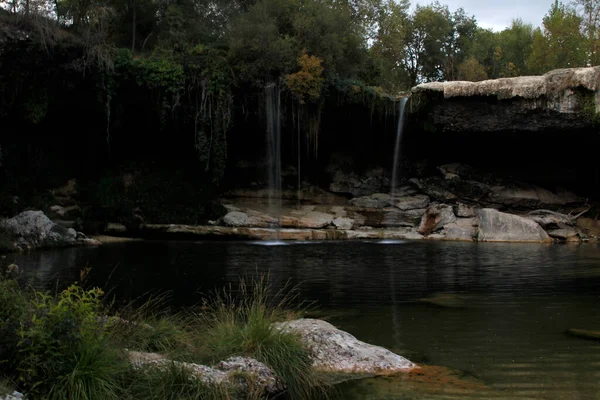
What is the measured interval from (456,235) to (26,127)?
18.5m

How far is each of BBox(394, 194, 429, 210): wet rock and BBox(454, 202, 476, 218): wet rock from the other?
5.42 feet

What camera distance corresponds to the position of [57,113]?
23562 millimetres

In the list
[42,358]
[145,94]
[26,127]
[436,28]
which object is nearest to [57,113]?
[26,127]

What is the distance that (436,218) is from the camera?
24781 millimetres

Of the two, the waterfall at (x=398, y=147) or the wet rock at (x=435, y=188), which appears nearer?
the waterfall at (x=398, y=147)

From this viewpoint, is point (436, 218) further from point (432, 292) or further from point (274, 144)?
point (432, 292)

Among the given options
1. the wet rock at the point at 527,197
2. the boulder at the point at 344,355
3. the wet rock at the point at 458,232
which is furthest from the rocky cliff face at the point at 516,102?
the boulder at the point at 344,355

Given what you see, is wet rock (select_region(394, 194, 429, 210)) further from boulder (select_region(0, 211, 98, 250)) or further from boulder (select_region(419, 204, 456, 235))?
boulder (select_region(0, 211, 98, 250))

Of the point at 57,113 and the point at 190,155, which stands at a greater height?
the point at 57,113

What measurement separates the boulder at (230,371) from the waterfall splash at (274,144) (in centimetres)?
1892

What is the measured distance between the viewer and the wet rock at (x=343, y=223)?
79.9ft

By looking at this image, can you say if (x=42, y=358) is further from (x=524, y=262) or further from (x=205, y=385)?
(x=524, y=262)

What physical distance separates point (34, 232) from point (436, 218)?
16.1m

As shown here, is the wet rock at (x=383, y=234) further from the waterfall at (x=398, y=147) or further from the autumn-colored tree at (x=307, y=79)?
the autumn-colored tree at (x=307, y=79)
